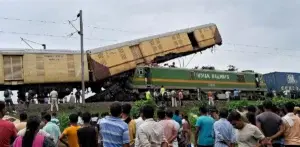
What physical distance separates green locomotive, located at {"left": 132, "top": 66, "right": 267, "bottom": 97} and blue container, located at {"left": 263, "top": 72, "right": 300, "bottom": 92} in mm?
4054

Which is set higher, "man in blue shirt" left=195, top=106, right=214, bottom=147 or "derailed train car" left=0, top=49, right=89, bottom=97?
"derailed train car" left=0, top=49, right=89, bottom=97

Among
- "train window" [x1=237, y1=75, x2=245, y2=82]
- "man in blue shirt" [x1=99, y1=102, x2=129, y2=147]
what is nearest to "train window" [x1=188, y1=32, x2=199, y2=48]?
"train window" [x1=237, y1=75, x2=245, y2=82]

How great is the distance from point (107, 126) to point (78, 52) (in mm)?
23463

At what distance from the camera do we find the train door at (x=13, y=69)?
88.4ft

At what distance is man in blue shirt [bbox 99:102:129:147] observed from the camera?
6.61 m

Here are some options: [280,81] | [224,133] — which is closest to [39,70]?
[224,133]

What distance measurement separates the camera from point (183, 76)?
1368 inches

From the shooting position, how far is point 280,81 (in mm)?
47312

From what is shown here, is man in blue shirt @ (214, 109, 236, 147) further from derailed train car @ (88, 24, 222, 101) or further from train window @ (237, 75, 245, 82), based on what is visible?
train window @ (237, 75, 245, 82)

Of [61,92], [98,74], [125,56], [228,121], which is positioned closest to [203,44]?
[125,56]

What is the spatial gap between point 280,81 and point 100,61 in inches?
925

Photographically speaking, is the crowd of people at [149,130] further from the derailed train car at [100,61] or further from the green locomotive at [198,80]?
the green locomotive at [198,80]

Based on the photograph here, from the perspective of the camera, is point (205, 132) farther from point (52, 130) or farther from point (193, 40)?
point (193, 40)

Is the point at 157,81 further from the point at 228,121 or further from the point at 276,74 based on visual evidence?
the point at 228,121
